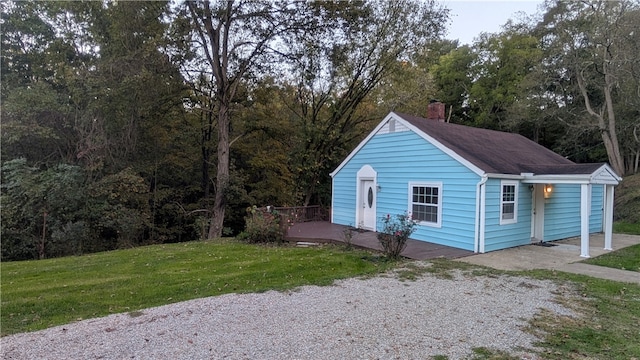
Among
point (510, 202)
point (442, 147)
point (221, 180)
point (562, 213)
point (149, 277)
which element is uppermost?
point (442, 147)

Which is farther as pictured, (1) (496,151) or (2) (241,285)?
(1) (496,151)

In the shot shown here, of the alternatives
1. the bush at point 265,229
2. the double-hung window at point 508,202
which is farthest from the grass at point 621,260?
the bush at point 265,229

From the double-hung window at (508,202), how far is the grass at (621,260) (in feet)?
6.41

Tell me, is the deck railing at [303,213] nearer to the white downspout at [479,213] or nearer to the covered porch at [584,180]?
the white downspout at [479,213]

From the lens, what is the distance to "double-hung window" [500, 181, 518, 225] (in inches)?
373

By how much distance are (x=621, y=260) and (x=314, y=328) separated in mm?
8252

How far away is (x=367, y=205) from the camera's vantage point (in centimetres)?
1288

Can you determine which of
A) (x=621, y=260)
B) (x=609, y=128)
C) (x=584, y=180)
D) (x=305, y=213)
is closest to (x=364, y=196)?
(x=305, y=213)

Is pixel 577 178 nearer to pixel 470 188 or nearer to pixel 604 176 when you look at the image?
pixel 604 176

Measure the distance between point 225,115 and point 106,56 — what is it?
17.2 feet

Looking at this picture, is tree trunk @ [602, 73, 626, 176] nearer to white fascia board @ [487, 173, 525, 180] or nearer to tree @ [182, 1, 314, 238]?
white fascia board @ [487, 173, 525, 180]

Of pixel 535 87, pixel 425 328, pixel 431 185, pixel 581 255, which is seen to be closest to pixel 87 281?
pixel 425 328

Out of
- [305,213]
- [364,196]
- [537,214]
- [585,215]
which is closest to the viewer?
[585,215]

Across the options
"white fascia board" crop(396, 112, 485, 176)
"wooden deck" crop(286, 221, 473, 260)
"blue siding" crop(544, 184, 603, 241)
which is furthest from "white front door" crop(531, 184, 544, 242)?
"wooden deck" crop(286, 221, 473, 260)
